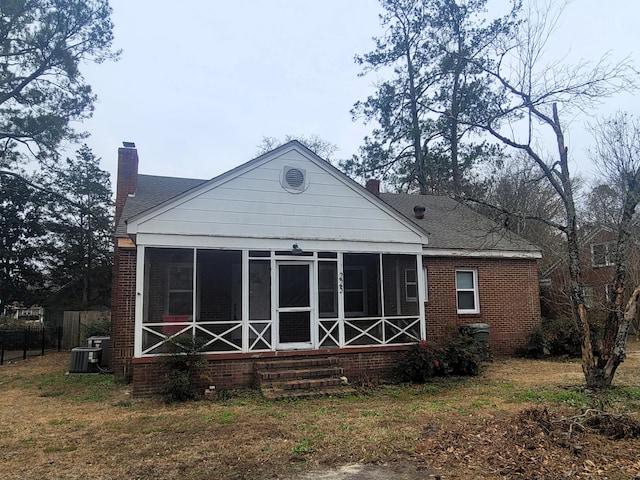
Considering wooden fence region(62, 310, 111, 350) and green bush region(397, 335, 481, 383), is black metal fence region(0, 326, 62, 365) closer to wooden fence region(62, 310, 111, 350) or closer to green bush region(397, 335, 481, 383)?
wooden fence region(62, 310, 111, 350)

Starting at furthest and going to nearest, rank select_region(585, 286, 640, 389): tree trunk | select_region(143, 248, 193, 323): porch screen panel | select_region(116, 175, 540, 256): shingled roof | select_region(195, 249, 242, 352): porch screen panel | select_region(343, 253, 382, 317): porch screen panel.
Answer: select_region(343, 253, 382, 317): porch screen panel
select_region(116, 175, 540, 256): shingled roof
select_region(195, 249, 242, 352): porch screen panel
select_region(143, 248, 193, 323): porch screen panel
select_region(585, 286, 640, 389): tree trunk

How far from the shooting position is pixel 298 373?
9.65 meters

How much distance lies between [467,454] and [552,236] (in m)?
21.7

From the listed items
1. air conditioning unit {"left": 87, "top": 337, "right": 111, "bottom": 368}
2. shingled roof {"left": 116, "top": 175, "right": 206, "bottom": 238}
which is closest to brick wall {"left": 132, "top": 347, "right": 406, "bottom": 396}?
shingled roof {"left": 116, "top": 175, "right": 206, "bottom": 238}

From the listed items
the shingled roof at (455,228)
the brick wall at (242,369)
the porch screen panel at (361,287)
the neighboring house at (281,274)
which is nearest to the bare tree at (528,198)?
the shingled roof at (455,228)

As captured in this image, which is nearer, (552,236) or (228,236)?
(228,236)

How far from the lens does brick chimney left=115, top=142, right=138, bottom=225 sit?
46.3ft

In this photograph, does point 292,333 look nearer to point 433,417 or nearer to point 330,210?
point 330,210

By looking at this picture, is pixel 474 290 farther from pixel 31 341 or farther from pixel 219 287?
pixel 31 341

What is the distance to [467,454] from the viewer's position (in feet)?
18.0

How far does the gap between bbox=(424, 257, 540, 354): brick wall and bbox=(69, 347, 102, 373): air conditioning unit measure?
30.2 feet

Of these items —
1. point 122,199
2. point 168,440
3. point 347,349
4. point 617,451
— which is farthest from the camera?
point 122,199

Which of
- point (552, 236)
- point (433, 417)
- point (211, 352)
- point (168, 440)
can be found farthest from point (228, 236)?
point (552, 236)

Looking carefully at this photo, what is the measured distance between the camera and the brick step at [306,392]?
875cm
